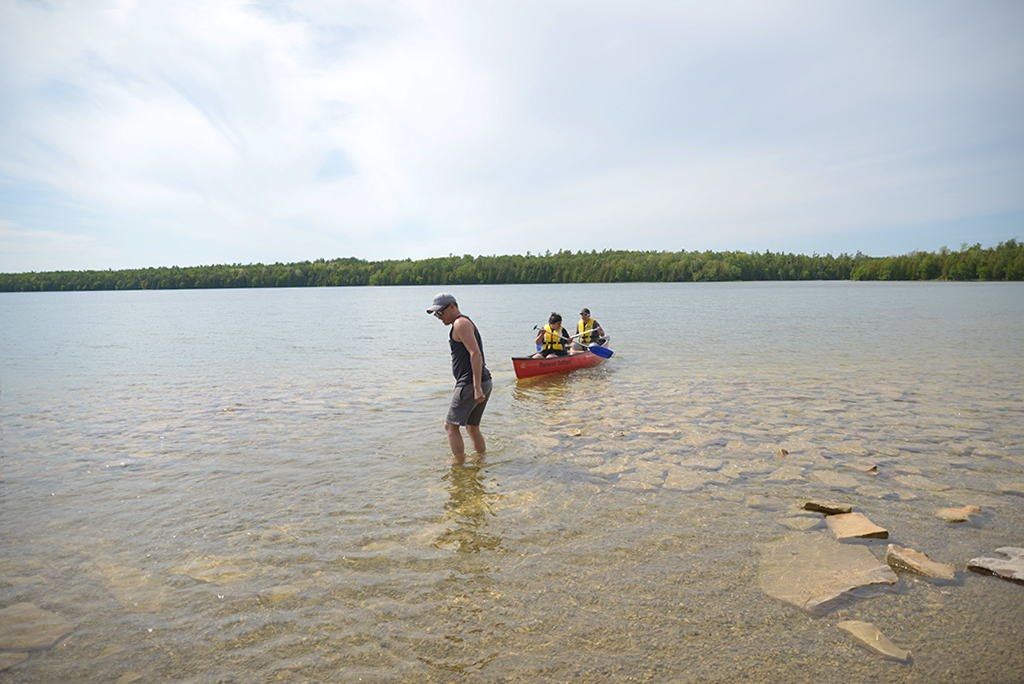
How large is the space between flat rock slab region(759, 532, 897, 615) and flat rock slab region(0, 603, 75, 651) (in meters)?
6.06

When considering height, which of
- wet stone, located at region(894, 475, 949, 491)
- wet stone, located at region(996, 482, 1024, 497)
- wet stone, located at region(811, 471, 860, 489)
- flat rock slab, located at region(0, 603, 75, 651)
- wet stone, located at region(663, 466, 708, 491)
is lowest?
wet stone, located at region(663, 466, 708, 491)

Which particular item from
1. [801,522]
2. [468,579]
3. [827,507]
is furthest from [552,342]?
[468,579]

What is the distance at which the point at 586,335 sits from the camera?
835 inches

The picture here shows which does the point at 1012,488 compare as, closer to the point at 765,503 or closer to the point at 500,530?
the point at 765,503

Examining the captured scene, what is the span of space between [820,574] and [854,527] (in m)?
1.24

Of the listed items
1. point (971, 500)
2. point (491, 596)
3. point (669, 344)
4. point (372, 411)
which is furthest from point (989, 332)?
point (491, 596)

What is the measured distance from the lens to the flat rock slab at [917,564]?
5.01 meters

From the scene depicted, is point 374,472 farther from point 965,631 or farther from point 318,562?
point 965,631

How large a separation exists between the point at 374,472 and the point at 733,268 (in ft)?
608

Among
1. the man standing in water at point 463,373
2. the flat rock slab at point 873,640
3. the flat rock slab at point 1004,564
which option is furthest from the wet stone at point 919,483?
the man standing in water at point 463,373

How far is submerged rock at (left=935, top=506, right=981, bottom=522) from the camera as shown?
6148 mm

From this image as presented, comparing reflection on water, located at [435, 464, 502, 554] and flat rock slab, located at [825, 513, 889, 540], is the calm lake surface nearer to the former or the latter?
reflection on water, located at [435, 464, 502, 554]

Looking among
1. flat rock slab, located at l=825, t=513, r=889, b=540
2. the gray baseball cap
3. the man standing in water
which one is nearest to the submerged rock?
flat rock slab, located at l=825, t=513, r=889, b=540

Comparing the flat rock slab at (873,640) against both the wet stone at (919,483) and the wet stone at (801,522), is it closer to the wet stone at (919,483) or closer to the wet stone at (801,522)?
the wet stone at (801,522)
